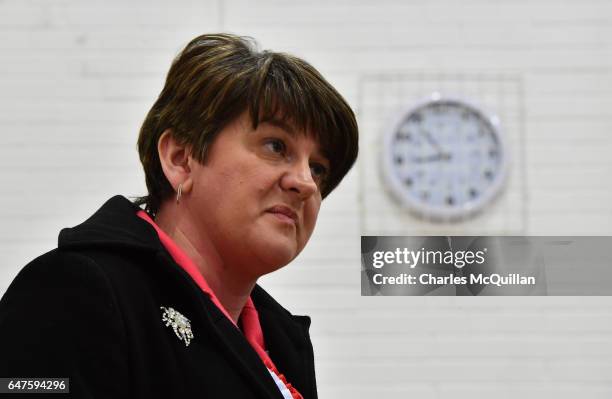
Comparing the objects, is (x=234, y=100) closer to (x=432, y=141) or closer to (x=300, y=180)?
(x=300, y=180)

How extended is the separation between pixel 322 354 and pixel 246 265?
193 cm

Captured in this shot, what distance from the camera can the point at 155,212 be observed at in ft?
4.49

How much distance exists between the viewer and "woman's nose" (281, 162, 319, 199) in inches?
48.2

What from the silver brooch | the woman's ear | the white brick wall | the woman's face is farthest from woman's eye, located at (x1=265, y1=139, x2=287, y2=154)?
the white brick wall

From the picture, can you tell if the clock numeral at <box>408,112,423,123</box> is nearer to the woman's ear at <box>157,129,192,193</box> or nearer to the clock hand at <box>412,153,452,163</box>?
the clock hand at <box>412,153,452,163</box>

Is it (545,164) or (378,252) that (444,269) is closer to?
(378,252)

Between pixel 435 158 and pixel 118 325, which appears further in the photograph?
pixel 435 158

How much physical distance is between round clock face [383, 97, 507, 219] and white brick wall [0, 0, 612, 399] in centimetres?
9

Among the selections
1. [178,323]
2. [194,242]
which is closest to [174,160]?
[194,242]

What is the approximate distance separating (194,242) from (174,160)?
132 millimetres

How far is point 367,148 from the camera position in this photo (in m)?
3.17

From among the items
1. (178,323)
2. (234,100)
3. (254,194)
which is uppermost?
(234,100)

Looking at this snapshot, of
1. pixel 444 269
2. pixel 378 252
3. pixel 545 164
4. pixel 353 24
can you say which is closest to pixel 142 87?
pixel 353 24

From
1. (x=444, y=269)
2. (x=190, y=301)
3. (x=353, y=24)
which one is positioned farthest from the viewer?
(x=353, y=24)
